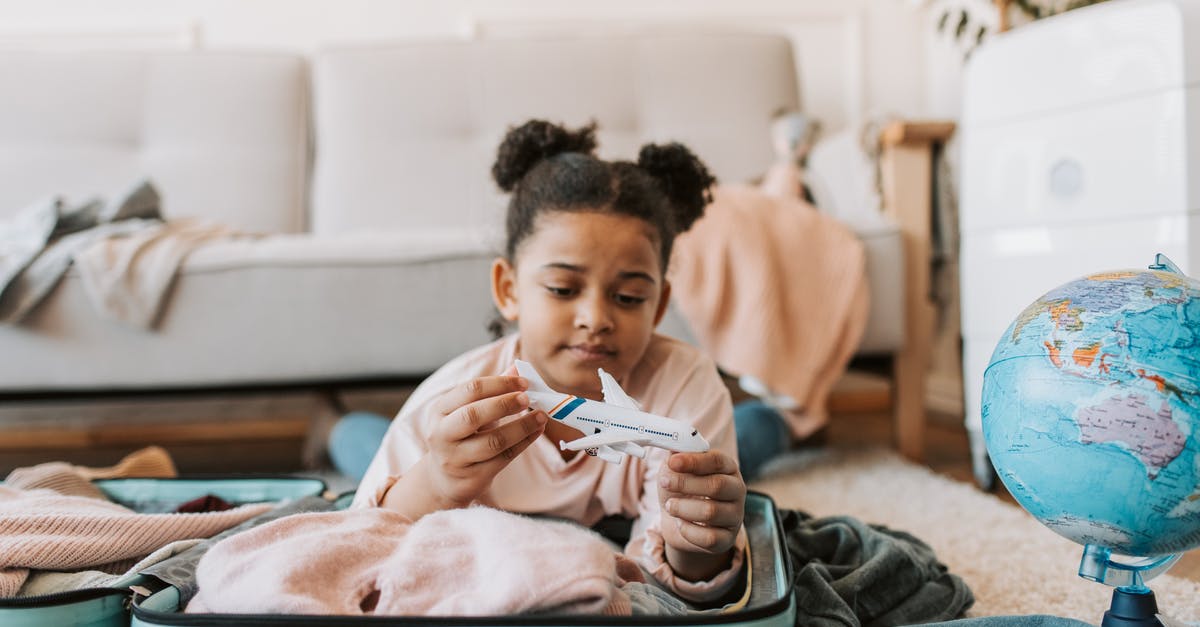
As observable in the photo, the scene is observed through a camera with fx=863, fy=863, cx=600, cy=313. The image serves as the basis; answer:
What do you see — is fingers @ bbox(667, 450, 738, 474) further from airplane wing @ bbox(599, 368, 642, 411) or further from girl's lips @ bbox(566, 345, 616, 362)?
girl's lips @ bbox(566, 345, 616, 362)

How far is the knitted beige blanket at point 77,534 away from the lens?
682 millimetres

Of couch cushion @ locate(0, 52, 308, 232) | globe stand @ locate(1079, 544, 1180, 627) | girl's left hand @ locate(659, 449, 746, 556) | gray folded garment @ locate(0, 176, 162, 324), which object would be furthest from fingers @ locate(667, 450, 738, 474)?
couch cushion @ locate(0, 52, 308, 232)

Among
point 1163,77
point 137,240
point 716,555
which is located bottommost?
point 716,555

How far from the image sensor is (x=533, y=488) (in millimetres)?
864

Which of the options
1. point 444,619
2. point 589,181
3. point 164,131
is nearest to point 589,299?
point 589,181

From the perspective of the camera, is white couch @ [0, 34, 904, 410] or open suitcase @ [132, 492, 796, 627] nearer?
open suitcase @ [132, 492, 796, 627]

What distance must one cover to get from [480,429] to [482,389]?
0.11 ft

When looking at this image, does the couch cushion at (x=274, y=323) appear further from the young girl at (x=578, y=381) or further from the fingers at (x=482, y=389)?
the fingers at (x=482, y=389)

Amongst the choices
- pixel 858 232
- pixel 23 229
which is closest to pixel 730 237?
pixel 858 232

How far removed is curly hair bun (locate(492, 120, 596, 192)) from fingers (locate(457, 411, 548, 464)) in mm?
401

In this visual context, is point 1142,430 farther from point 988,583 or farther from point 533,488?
point 533,488

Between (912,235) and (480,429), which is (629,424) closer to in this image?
(480,429)

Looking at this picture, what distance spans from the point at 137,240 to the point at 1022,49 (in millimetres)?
1368

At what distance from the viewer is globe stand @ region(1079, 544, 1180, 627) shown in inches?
22.8
